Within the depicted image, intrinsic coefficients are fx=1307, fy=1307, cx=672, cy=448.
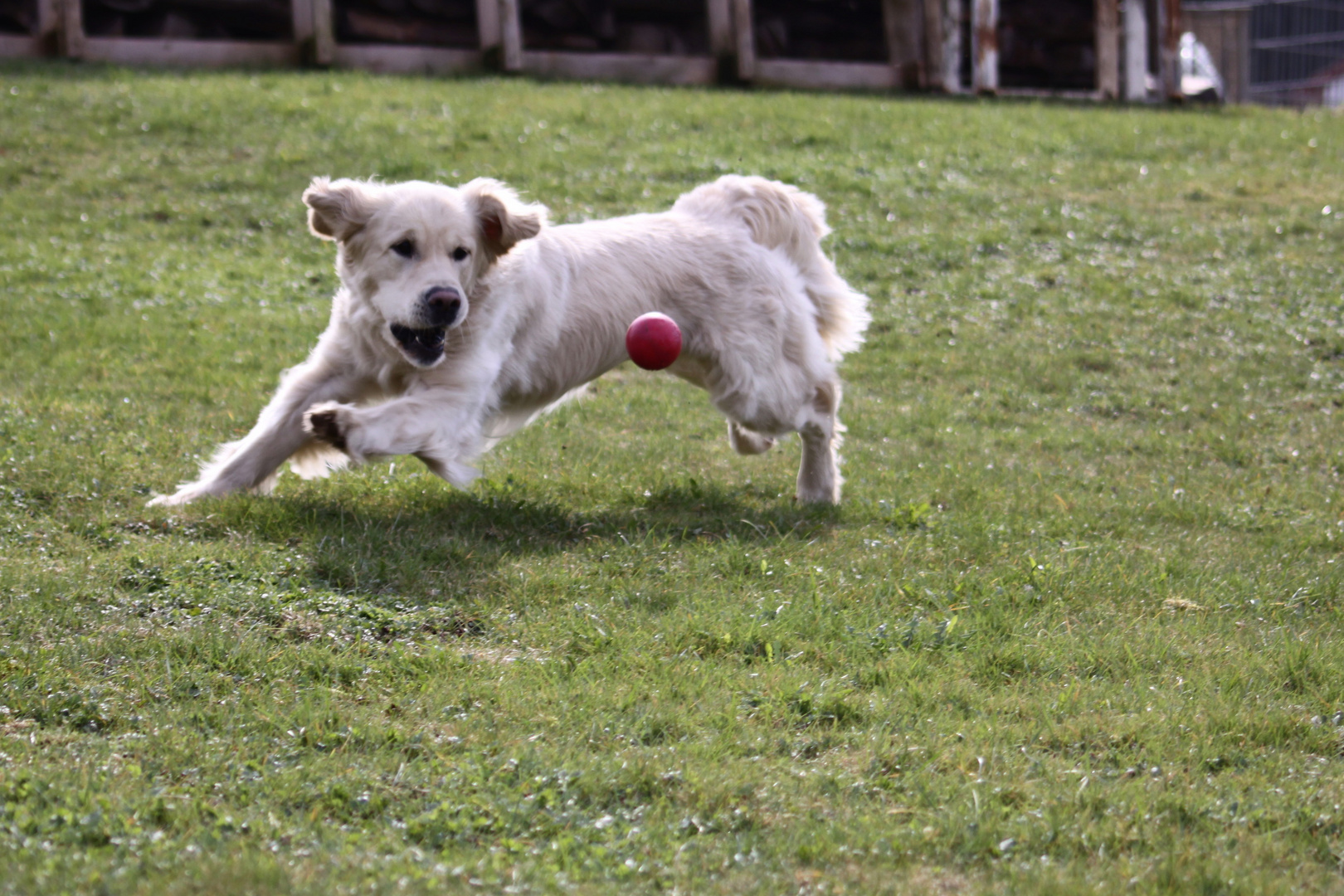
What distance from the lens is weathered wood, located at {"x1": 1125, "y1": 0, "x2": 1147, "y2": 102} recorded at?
18.4m

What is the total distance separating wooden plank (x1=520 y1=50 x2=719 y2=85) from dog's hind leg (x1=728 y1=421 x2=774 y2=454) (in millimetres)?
10910

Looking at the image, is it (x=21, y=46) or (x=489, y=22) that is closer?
(x=21, y=46)

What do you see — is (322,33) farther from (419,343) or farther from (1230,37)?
(1230,37)

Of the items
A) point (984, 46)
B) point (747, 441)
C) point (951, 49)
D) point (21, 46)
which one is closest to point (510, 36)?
point (21, 46)

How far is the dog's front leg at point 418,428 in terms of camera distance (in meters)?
5.27

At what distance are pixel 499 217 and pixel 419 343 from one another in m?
0.71

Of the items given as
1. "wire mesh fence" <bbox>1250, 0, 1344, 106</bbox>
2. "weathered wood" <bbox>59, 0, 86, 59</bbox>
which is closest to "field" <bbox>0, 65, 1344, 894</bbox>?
"weathered wood" <bbox>59, 0, 86, 59</bbox>

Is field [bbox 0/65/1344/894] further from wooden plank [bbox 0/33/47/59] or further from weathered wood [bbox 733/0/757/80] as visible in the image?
weathered wood [bbox 733/0/757/80]

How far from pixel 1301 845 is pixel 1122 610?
1.78 metres

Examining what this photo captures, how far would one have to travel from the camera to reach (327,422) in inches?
206

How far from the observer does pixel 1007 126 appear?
15312 mm

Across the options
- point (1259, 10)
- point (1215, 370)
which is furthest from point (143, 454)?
point (1259, 10)

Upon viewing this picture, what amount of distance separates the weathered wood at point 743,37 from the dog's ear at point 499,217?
38.2 ft

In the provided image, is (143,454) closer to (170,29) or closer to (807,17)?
(170,29)
